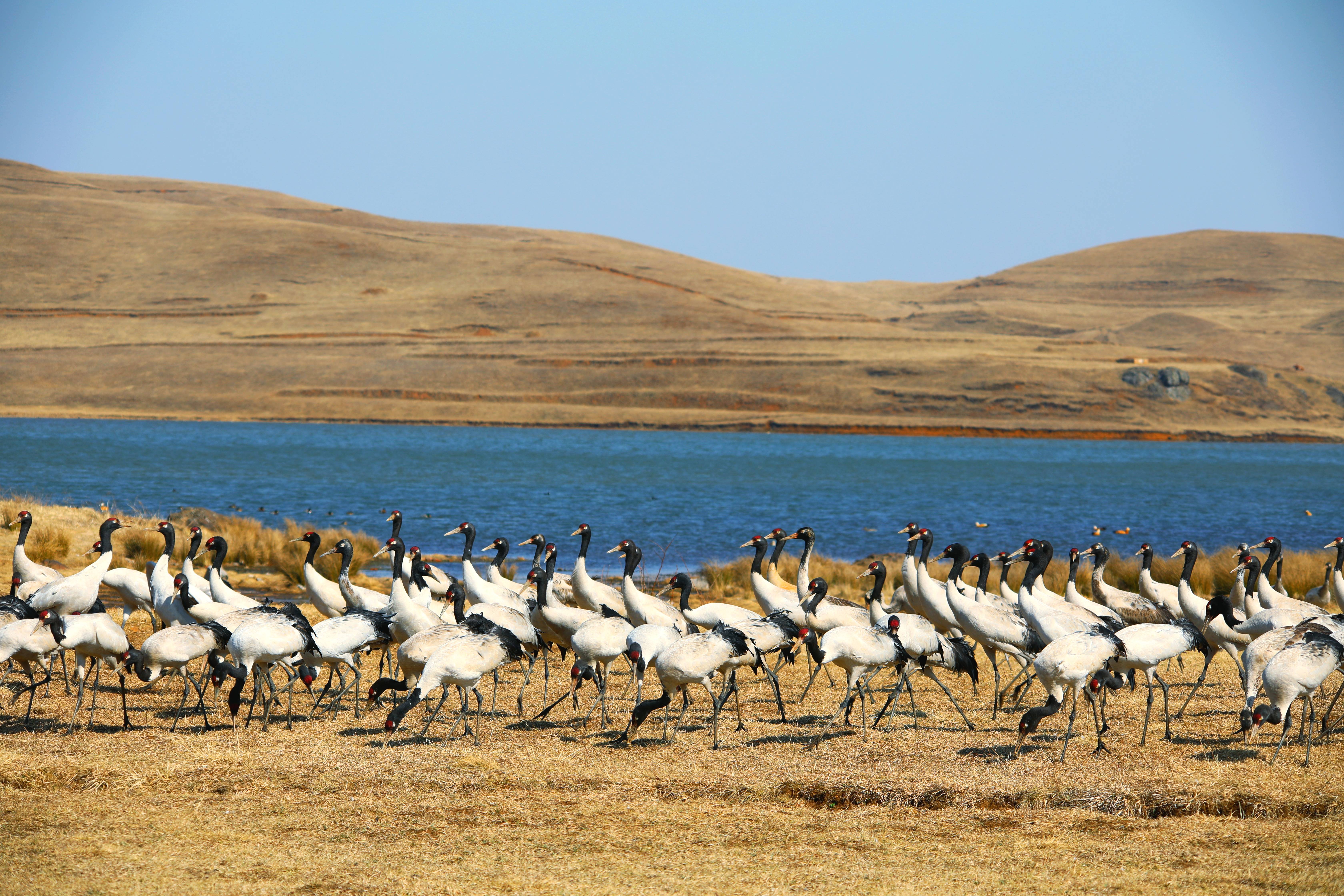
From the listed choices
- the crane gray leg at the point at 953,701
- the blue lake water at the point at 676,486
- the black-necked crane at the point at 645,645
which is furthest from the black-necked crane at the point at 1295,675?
the blue lake water at the point at 676,486

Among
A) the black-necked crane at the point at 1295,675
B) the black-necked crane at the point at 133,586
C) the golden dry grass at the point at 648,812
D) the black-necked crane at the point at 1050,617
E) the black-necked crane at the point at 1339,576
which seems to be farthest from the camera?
the black-necked crane at the point at 133,586

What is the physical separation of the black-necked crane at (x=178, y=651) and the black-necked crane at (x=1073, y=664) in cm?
760

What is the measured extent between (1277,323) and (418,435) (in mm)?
140399

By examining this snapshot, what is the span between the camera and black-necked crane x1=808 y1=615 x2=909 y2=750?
1225 cm

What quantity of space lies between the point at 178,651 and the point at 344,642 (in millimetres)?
1550

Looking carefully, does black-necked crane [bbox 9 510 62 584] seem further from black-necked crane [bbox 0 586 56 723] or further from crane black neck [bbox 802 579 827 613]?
crane black neck [bbox 802 579 827 613]

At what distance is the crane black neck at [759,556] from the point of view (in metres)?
16.8

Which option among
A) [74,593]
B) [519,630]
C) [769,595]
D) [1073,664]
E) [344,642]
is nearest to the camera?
[1073,664]

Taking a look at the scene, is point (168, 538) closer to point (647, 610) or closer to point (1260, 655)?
point (647, 610)

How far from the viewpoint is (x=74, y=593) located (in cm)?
1365

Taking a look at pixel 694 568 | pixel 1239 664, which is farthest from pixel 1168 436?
pixel 1239 664

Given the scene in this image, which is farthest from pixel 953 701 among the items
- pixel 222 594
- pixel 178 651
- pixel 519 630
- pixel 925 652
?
pixel 222 594

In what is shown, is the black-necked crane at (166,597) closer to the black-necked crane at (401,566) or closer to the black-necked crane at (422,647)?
the black-necked crane at (401,566)

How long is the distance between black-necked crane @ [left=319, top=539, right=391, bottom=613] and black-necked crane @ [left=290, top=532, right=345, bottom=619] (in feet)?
A: 0.28
